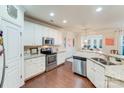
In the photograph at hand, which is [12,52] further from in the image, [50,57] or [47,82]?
[50,57]

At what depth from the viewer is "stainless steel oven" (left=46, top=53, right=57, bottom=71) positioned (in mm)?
5053

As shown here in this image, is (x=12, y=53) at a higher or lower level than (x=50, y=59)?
higher

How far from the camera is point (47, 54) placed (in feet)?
16.8

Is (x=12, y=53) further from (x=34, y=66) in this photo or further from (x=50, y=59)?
(x=50, y=59)

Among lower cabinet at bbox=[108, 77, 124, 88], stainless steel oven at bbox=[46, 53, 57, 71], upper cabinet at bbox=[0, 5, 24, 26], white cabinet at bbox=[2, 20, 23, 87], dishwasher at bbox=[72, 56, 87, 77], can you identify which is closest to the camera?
lower cabinet at bbox=[108, 77, 124, 88]

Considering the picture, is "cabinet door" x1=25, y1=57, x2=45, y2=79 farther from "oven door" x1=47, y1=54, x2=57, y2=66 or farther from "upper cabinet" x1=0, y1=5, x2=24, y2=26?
"upper cabinet" x1=0, y1=5, x2=24, y2=26

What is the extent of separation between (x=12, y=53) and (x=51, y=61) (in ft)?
8.93

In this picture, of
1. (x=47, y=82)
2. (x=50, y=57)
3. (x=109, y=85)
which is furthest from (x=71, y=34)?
(x=109, y=85)

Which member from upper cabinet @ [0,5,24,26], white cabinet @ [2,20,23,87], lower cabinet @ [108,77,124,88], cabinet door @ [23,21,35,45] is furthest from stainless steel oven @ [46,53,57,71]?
lower cabinet @ [108,77,124,88]

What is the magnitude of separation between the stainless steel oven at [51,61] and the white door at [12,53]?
6.18 feet

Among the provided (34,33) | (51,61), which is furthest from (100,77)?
(34,33)

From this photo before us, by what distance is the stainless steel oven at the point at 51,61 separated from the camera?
505cm
